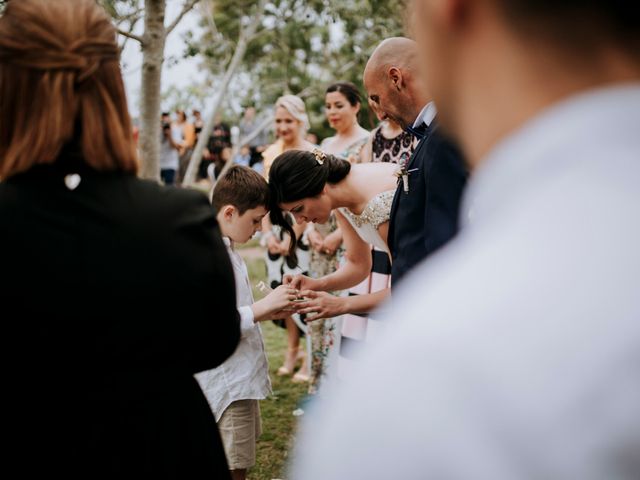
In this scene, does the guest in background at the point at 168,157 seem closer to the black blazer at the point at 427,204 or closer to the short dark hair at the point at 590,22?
the black blazer at the point at 427,204

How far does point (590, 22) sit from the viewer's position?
590mm

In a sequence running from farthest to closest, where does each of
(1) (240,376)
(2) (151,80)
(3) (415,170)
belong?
(2) (151,80) → (1) (240,376) → (3) (415,170)

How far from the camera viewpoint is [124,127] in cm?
159

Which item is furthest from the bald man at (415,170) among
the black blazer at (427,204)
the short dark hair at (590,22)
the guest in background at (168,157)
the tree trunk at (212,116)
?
the guest in background at (168,157)

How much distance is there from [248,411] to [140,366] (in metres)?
2.06

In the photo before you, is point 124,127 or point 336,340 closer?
point 124,127

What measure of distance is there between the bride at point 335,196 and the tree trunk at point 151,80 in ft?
6.02

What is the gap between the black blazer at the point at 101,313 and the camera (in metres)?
1.43

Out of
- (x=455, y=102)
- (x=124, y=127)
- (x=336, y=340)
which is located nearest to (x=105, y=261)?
(x=124, y=127)

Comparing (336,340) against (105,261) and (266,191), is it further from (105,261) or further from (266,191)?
(105,261)

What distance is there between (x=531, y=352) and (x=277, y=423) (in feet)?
16.9

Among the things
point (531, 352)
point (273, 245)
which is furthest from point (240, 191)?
point (531, 352)

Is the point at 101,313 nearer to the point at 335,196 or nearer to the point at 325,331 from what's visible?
the point at 335,196

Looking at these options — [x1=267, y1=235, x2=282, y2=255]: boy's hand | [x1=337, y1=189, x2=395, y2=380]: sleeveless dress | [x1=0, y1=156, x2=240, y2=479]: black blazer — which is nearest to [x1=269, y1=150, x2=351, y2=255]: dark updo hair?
[x1=337, y1=189, x2=395, y2=380]: sleeveless dress
